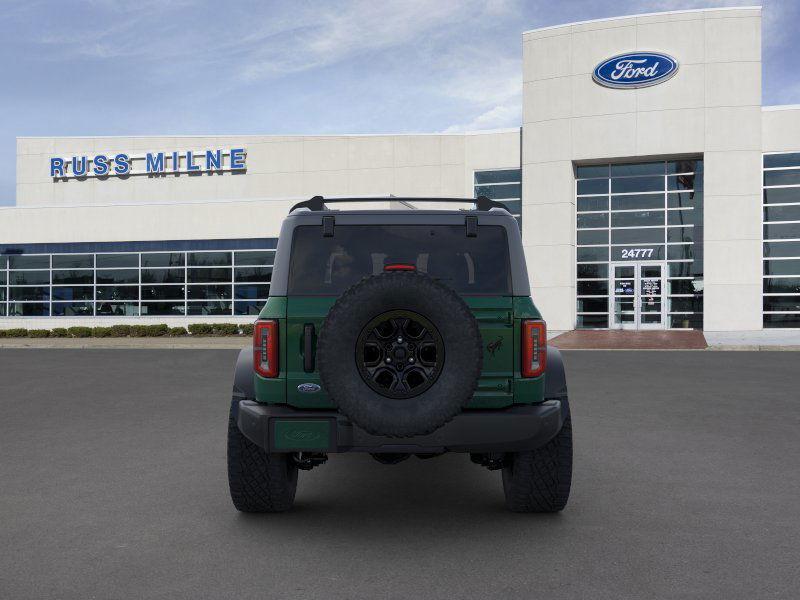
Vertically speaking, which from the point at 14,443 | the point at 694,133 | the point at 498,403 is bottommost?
the point at 14,443

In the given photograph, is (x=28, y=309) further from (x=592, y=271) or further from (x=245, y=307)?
(x=592, y=271)

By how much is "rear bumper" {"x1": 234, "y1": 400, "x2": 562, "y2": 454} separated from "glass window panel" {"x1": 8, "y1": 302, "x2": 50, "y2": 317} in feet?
113

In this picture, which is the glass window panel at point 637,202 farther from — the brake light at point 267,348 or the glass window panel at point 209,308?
the brake light at point 267,348

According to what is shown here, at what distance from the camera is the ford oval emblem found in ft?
14.6

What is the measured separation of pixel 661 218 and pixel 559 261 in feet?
14.8

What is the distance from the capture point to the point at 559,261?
30.3m

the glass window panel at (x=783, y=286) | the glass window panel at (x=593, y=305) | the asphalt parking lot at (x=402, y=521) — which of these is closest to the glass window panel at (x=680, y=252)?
the glass window panel at (x=783, y=286)

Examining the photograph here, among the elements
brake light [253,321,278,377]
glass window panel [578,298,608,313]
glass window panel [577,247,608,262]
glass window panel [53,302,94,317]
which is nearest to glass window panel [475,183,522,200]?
glass window panel [577,247,608,262]

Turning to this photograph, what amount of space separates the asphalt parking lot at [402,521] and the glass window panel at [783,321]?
21271 millimetres

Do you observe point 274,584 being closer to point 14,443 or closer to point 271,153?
point 14,443

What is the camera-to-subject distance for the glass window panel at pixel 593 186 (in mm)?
31000

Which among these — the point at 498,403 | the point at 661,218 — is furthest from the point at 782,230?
the point at 498,403

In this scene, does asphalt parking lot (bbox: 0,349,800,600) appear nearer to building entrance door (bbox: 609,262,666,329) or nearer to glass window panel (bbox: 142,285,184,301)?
building entrance door (bbox: 609,262,666,329)

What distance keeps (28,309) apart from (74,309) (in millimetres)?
2641
